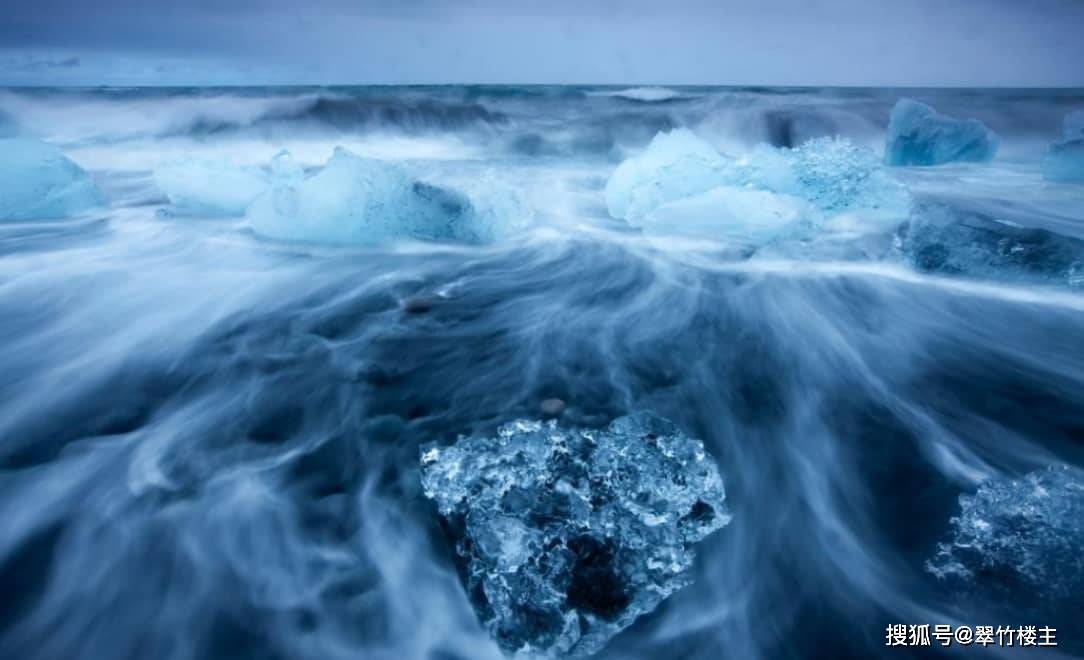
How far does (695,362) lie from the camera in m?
3.44

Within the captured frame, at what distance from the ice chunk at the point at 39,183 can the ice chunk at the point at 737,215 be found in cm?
608

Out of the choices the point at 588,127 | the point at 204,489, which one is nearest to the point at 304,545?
the point at 204,489

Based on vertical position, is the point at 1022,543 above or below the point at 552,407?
above

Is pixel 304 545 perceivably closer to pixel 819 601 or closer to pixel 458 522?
pixel 458 522

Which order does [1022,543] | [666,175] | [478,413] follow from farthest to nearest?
[666,175] → [478,413] → [1022,543]

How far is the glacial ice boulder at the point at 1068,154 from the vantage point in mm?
8047

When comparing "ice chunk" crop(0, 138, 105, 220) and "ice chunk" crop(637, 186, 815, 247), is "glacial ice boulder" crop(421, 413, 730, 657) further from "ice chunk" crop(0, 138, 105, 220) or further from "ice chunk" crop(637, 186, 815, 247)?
"ice chunk" crop(0, 138, 105, 220)

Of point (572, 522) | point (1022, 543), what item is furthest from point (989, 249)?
point (572, 522)

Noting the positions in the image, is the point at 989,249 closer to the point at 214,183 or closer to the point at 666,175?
the point at 666,175

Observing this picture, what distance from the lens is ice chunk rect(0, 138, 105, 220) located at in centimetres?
543

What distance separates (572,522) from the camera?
1.93 meters

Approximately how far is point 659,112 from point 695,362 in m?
14.0

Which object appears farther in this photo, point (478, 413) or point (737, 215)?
point (737, 215)

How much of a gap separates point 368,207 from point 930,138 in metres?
8.45
